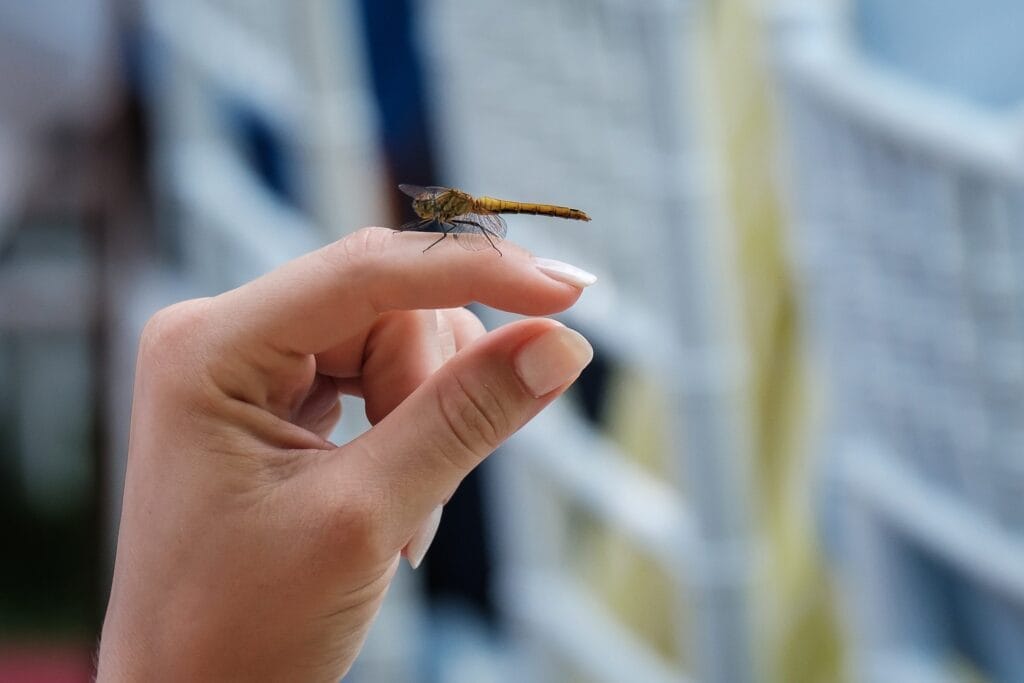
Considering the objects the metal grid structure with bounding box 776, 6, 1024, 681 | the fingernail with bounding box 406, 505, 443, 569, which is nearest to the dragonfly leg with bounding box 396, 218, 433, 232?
the fingernail with bounding box 406, 505, 443, 569

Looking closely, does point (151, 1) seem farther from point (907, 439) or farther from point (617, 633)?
point (907, 439)

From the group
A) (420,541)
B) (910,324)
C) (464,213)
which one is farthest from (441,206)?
(910,324)

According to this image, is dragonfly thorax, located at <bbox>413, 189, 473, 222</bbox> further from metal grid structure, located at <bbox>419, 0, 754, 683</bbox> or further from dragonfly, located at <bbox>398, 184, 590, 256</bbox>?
metal grid structure, located at <bbox>419, 0, 754, 683</bbox>

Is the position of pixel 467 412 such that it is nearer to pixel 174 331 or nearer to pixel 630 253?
pixel 174 331

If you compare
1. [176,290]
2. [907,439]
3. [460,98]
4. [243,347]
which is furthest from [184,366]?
[176,290]

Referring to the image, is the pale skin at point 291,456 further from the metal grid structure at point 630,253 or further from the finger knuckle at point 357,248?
the metal grid structure at point 630,253

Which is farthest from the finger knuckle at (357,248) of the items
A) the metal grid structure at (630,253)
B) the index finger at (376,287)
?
the metal grid structure at (630,253)
